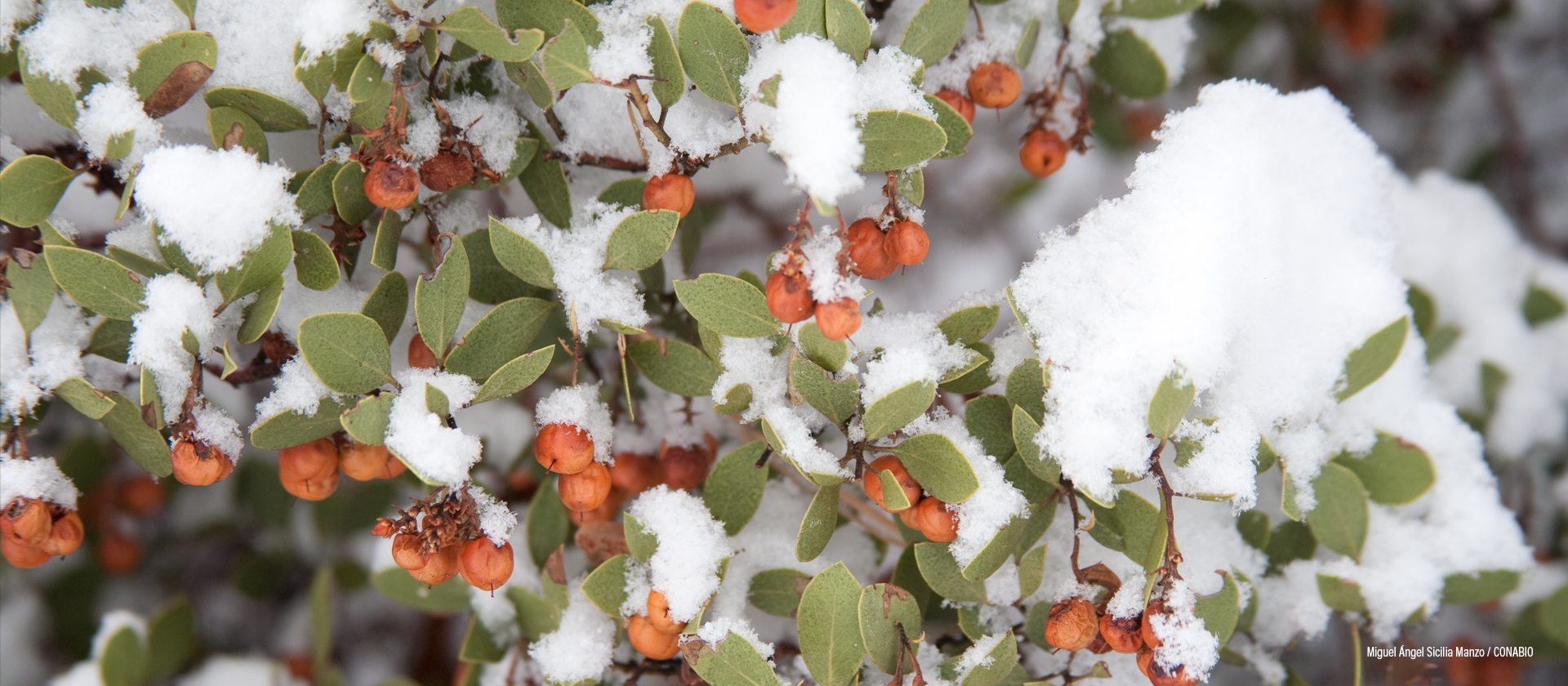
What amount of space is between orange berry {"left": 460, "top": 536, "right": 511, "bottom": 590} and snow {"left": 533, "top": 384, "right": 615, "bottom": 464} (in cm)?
13

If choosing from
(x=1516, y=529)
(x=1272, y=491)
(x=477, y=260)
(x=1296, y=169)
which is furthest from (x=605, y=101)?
(x=1516, y=529)

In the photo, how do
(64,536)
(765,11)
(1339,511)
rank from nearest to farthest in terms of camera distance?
(765,11)
(64,536)
(1339,511)

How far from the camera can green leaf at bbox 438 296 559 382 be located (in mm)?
878

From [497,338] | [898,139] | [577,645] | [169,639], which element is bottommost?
[169,639]

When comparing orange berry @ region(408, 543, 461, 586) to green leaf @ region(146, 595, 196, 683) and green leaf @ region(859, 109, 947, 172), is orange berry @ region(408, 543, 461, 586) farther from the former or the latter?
green leaf @ region(146, 595, 196, 683)

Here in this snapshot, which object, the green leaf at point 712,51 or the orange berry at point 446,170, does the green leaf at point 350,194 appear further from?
the green leaf at point 712,51

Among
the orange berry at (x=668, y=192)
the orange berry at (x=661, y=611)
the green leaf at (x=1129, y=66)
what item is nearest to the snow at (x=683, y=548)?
the orange berry at (x=661, y=611)

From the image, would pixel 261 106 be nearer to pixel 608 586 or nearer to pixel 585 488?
pixel 585 488

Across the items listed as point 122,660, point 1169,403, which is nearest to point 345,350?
point 1169,403

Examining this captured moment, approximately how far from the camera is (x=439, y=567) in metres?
0.89

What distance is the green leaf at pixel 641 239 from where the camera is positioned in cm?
83

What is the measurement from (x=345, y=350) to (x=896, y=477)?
0.54m

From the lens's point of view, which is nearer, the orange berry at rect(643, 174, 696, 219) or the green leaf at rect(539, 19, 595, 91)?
the green leaf at rect(539, 19, 595, 91)

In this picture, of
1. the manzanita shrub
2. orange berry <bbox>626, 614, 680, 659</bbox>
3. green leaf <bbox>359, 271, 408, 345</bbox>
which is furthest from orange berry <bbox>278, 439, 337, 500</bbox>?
orange berry <bbox>626, 614, 680, 659</bbox>
